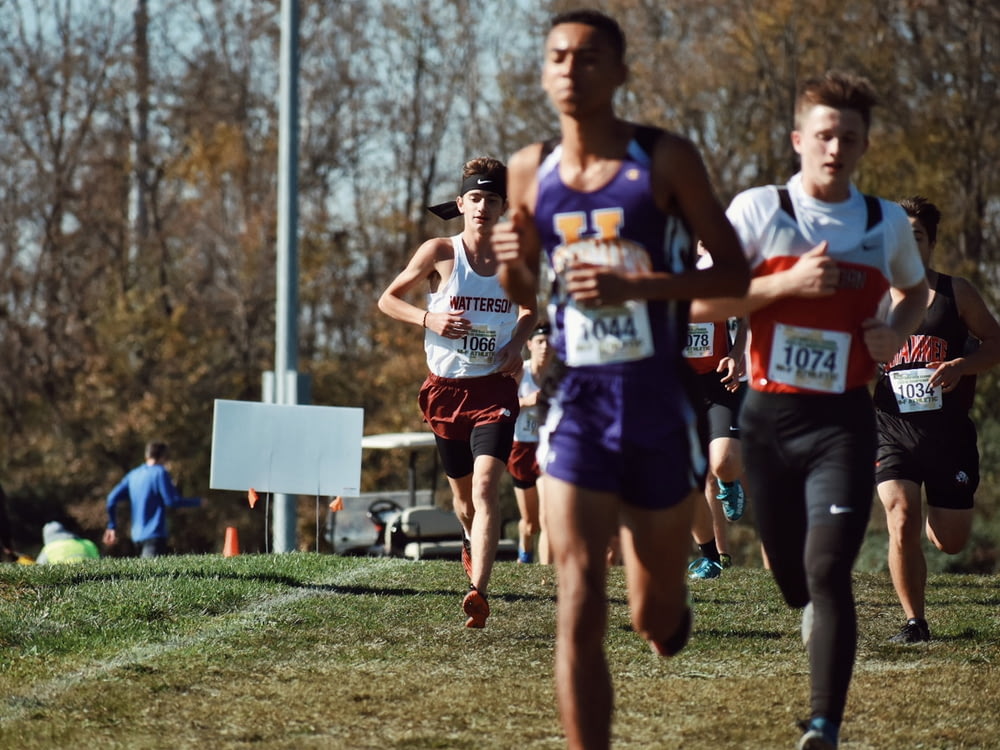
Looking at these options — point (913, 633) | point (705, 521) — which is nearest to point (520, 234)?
point (913, 633)

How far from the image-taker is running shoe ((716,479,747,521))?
1020 centimetres

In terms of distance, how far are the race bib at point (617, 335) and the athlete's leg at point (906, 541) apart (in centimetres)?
338

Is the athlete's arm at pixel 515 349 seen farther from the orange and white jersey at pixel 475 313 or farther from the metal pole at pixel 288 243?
the metal pole at pixel 288 243

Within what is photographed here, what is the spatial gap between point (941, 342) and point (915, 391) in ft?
0.92

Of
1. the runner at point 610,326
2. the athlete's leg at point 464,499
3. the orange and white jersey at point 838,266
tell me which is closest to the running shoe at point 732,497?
the athlete's leg at point 464,499

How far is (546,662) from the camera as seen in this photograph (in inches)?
270

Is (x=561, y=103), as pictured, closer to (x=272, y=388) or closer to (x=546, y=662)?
(x=546, y=662)

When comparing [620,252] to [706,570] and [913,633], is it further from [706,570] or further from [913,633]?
[706,570]

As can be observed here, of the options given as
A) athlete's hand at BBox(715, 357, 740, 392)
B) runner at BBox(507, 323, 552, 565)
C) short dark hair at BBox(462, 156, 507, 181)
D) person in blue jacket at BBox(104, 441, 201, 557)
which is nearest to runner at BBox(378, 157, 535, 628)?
short dark hair at BBox(462, 156, 507, 181)

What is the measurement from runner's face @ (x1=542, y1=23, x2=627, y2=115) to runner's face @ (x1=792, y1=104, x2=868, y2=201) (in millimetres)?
909

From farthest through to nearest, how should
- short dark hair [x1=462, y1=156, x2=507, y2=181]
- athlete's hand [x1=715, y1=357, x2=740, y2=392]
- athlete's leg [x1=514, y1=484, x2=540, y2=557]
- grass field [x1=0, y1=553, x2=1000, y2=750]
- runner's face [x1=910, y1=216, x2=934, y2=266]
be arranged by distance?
athlete's leg [x1=514, y1=484, x2=540, y2=557], athlete's hand [x1=715, y1=357, x2=740, y2=392], short dark hair [x1=462, y1=156, x2=507, y2=181], runner's face [x1=910, y1=216, x2=934, y2=266], grass field [x1=0, y1=553, x2=1000, y2=750]

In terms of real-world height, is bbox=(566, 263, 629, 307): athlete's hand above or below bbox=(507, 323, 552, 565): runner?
above

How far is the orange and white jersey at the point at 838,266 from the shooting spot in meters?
4.98

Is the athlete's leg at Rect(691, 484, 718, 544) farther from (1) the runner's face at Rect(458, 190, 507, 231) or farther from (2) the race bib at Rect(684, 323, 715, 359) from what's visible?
(1) the runner's face at Rect(458, 190, 507, 231)
